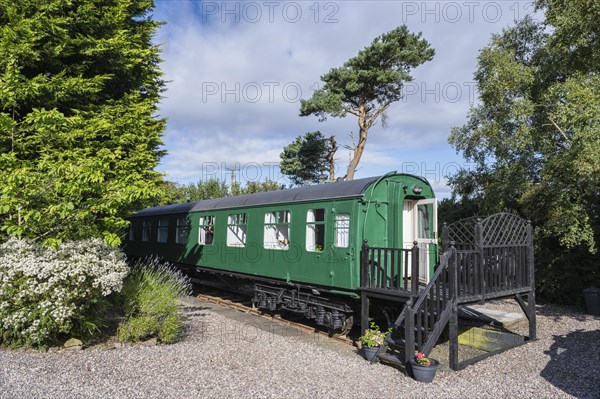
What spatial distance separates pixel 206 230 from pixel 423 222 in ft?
20.0

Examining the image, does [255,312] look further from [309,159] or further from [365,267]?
[309,159]

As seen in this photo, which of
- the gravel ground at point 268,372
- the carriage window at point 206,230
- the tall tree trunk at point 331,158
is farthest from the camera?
the tall tree trunk at point 331,158

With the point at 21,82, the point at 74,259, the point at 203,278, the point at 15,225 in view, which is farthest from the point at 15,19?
the point at 203,278

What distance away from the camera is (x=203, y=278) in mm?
13523

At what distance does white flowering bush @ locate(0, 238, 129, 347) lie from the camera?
5.75 metres

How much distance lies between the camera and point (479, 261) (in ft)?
21.4

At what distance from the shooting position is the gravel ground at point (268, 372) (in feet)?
15.2

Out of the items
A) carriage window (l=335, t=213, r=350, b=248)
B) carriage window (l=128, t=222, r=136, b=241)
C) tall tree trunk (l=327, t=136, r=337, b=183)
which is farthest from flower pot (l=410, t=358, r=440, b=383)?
tall tree trunk (l=327, t=136, r=337, b=183)

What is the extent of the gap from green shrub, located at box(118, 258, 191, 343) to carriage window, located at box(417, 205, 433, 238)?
15.2 feet

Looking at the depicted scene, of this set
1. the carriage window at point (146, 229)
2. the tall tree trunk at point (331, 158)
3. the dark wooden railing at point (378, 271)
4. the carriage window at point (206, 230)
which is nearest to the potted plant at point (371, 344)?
the dark wooden railing at point (378, 271)

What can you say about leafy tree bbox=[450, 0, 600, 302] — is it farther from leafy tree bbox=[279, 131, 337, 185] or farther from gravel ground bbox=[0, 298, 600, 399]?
leafy tree bbox=[279, 131, 337, 185]

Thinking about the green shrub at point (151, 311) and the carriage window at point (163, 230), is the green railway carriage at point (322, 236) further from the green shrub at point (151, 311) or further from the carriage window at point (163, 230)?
the carriage window at point (163, 230)

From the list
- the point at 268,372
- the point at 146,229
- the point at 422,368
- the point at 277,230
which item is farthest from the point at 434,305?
the point at 146,229

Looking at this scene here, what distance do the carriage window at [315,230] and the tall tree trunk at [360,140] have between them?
38.2 ft
